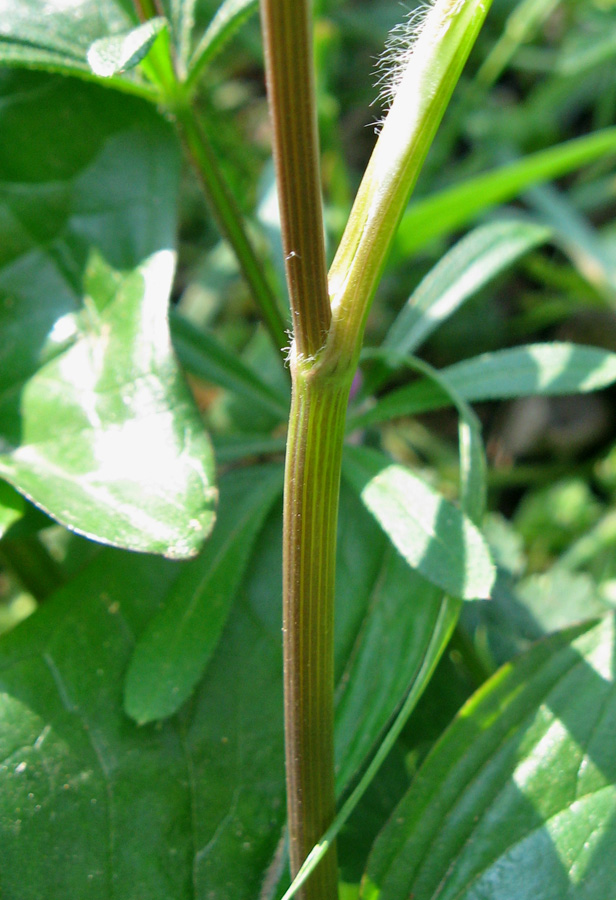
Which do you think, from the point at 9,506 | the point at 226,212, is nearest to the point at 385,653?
the point at 9,506

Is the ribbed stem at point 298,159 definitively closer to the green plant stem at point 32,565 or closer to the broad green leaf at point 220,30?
the broad green leaf at point 220,30

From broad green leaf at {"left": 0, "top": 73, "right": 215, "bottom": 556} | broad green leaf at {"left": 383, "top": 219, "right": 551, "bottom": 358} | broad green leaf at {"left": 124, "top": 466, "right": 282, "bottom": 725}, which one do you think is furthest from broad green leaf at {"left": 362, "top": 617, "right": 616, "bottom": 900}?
broad green leaf at {"left": 383, "top": 219, "right": 551, "bottom": 358}

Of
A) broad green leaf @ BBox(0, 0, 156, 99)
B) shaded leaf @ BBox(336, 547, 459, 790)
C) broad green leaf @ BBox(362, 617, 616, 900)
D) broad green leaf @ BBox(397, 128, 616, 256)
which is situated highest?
broad green leaf @ BBox(0, 0, 156, 99)

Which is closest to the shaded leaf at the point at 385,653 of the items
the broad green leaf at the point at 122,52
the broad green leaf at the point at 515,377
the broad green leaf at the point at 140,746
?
the broad green leaf at the point at 140,746

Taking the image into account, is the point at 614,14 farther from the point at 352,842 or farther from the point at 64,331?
the point at 352,842

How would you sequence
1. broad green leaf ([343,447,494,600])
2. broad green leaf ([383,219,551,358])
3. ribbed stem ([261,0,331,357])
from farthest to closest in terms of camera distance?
broad green leaf ([383,219,551,358])
broad green leaf ([343,447,494,600])
ribbed stem ([261,0,331,357])

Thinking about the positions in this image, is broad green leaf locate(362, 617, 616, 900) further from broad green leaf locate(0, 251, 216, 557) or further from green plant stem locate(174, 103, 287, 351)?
green plant stem locate(174, 103, 287, 351)

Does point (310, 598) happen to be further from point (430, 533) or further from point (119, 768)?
point (119, 768)
